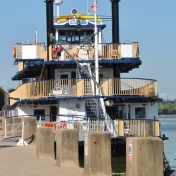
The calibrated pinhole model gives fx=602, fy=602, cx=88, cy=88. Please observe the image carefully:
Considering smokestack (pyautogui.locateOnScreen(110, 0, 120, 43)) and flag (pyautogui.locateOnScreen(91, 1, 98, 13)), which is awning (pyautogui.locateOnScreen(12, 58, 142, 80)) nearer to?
smokestack (pyautogui.locateOnScreen(110, 0, 120, 43))

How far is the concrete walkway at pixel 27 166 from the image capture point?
17344mm

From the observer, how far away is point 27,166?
1925 cm

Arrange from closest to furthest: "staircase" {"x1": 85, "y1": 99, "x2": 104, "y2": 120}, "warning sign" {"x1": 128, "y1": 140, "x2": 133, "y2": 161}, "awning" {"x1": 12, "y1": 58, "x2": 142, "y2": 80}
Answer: "warning sign" {"x1": 128, "y1": 140, "x2": 133, "y2": 161}
"staircase" {"x1": 85, "y1": 99, "x2": 104, "y2": 120}
"awning" {"x1": 12, "y1": 58, "x2": 142, "y2": 80}

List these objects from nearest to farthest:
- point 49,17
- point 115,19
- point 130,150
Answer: point 130,150, point 49,17, point 115,19

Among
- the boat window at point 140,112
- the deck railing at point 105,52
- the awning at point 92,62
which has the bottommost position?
the boat window at point 140,112

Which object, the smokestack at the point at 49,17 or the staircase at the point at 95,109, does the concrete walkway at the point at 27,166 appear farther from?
the smokestack at the point at 49,17

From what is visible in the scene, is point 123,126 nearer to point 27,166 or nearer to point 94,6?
point 94,6

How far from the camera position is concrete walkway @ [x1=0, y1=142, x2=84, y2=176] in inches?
683

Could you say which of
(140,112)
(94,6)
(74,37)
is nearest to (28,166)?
(140,112)

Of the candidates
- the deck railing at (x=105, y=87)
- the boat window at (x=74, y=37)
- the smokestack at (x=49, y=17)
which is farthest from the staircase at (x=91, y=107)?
the boat window at (x=74, y=37)

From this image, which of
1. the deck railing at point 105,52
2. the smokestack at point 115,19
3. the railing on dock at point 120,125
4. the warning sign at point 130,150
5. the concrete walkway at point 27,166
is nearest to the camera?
the warning sign at point 130,150

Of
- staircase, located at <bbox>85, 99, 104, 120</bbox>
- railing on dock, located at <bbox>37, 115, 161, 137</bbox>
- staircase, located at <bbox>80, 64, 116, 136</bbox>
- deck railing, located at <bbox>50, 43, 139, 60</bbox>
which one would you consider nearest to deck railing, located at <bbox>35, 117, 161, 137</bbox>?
railing on dock, located at <bbox>37, 115, 161, 137</bbox>

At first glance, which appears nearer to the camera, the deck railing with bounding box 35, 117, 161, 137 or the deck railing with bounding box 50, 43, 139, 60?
the deck railing with bounding box 35, 117, 161, 137

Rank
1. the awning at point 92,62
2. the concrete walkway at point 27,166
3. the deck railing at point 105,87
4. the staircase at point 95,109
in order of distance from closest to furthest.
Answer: the concrete walkway at point 27,166 → the staircase at point 95,109 → the deck railing at point 105,87 → the awning at point 92,62
